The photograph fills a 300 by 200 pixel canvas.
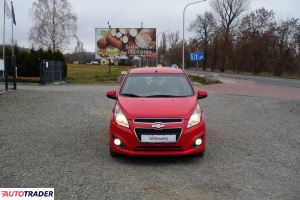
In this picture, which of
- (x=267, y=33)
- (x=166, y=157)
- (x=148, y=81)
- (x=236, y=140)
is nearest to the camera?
A: (x=166, y=157)

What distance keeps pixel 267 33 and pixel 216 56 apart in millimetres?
25557

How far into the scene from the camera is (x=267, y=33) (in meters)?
58.6

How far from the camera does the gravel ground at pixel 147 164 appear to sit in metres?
5.38

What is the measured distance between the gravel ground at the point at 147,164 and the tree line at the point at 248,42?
45.7 m

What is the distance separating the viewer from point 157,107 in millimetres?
6883

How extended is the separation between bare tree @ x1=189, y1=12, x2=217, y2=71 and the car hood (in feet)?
250

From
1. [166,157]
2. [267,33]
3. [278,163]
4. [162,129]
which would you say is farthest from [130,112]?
[267,33]

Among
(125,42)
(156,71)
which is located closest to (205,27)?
(125,42)

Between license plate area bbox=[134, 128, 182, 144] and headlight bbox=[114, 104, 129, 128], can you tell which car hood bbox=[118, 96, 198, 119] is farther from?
license plate area bbox=[134, 128, 182, 144]

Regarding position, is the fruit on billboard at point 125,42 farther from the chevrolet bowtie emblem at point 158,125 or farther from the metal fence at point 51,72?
the chevrolet bowtie emblem at point 158,125

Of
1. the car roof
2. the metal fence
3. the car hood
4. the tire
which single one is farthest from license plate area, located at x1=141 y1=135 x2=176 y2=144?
the metal fence

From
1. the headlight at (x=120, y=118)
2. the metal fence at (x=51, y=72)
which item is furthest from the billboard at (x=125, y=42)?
the headlight at (x=120, y=118)

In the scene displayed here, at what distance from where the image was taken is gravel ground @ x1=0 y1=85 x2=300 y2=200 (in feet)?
17.6

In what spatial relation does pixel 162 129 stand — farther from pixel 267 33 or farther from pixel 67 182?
pixel 267 33
